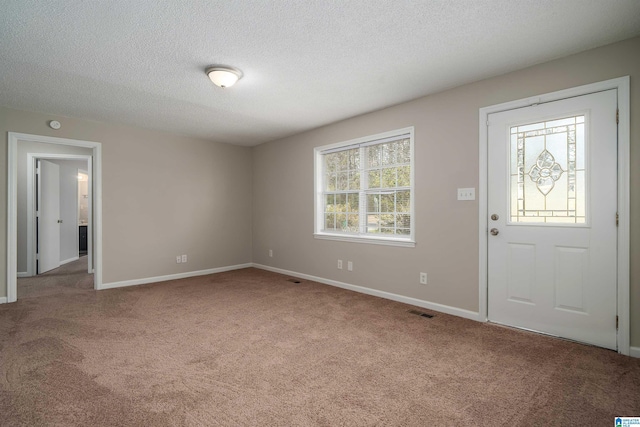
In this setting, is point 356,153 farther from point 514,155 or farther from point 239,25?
point 239,25

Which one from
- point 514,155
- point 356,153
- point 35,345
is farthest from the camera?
point 356,153

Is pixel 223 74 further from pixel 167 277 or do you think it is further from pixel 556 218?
pixel 167 277

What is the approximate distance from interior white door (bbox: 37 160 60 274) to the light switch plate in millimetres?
6870

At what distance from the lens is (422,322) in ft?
10.3

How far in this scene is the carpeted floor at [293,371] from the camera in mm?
1741

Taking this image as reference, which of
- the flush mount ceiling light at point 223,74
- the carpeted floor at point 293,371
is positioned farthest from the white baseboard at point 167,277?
the flush mount ceiling light at point 223,74

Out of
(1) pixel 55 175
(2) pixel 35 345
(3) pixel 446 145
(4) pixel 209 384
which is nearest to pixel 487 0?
(3) pixel 446 145

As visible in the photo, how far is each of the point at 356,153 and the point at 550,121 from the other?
2.35 metres

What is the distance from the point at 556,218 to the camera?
275cm

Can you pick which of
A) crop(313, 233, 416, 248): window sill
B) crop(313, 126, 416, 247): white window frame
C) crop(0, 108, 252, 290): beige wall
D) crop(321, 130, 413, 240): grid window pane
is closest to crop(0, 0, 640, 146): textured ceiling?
crop(313, 126, 416, 247): white window frame

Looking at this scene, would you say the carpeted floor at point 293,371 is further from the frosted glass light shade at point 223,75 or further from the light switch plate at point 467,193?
the frosted glass light shade at point 223,75

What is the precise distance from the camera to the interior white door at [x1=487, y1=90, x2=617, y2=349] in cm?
251

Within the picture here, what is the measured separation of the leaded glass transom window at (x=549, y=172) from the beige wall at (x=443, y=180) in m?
0.32

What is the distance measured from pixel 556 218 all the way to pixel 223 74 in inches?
128
